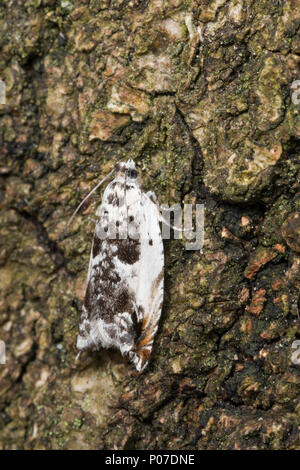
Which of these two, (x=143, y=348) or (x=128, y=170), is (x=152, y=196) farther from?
(x=143, y=348)

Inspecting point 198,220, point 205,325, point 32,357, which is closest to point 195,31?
point 198,220

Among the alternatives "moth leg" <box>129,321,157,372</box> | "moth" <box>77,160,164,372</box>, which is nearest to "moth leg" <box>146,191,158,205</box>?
"moth" <box>77,160,164,372</box>

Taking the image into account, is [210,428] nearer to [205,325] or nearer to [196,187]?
[205,325]

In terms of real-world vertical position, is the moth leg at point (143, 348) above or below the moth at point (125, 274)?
below

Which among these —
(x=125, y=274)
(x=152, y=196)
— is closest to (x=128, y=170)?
(x=152, y=196)

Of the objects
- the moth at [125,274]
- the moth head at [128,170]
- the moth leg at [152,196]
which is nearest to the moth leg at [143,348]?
the moth at [125,274]

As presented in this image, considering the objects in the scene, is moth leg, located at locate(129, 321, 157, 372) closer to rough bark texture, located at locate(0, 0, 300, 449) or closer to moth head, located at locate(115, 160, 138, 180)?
rough bark texture, located at locate(0, 0, 300, 449)

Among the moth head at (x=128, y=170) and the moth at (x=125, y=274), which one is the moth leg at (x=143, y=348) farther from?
the moth head at (x=128, y=170)
